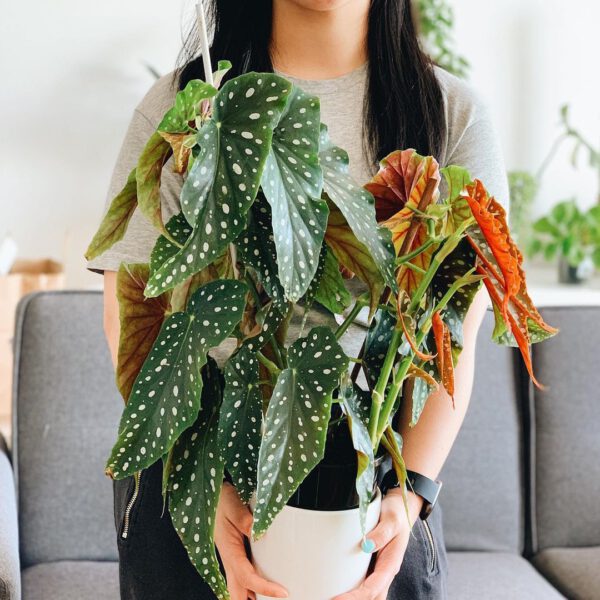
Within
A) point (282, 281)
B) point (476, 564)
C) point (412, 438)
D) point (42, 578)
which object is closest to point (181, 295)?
point (282, 281)

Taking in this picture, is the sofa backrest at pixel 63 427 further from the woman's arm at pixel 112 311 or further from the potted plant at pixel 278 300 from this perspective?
the potted plant at pixel 278 300

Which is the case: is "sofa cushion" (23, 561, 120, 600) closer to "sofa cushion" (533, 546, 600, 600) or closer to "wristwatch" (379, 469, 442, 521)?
"wristwatch" (379, 469, 442, 521)

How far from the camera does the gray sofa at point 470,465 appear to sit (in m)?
1.44

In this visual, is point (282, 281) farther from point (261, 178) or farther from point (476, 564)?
point (476, 564)

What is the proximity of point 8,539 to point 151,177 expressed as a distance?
70 centimetres

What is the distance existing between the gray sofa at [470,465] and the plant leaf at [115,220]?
0.72m

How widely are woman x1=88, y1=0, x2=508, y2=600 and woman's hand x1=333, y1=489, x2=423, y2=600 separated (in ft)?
0.27

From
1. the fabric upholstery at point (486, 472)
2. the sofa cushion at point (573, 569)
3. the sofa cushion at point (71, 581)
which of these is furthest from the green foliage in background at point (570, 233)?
the sofa cushion at point (71, 581)

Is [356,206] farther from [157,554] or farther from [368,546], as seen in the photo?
[157,554]

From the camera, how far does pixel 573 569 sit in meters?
1.47

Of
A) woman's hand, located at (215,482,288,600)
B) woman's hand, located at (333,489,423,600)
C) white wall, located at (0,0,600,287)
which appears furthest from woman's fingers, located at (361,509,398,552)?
white wall, located at (0,0,600,287)

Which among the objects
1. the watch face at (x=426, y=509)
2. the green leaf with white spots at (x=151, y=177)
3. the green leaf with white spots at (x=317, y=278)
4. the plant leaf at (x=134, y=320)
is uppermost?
the green leaf with white spots at (x=151, y=177)

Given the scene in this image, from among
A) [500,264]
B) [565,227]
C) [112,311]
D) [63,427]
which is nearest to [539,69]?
[565,227]

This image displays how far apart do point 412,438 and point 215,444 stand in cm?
36
